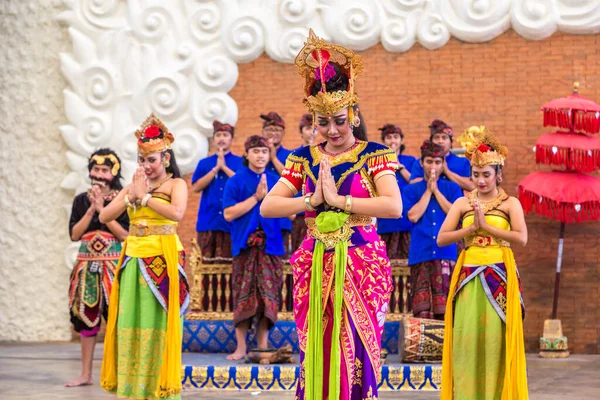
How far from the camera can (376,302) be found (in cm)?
495

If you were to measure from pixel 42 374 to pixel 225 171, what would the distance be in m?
2.48

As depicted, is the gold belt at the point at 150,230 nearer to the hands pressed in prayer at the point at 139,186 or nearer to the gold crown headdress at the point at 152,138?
the hands pressed in prayer at the point at 139,186

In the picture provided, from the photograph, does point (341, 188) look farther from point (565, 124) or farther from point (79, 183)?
point (79, 183)

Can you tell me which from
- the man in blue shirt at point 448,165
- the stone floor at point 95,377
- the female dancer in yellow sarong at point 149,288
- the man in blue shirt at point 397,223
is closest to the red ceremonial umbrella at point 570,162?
the man in blue shirt at point 448,165

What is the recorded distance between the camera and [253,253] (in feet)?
29.0

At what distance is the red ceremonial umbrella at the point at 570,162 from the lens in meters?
9.84

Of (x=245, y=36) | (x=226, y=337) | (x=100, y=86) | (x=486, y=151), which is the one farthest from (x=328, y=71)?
(x=100, y=86)

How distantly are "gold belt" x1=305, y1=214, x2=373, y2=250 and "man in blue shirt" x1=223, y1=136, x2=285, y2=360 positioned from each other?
3719 millimetres

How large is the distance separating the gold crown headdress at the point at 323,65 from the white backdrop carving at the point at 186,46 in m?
5.95

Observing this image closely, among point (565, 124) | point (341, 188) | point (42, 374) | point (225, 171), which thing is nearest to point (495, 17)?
point (565, 124)

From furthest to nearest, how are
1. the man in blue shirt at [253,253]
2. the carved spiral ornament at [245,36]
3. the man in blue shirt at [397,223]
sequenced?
the carved spiral ornament at [245,36], the man in blue shirt at [397,223], the man in blue shirt at [253,253]

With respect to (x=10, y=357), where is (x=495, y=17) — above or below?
above

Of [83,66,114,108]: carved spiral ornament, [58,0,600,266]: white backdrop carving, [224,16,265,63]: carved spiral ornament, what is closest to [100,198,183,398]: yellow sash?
[58,0,600,266]: white backdrop carving

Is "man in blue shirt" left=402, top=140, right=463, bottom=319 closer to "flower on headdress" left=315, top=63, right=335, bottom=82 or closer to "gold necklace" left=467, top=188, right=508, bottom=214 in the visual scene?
"gold necklace" left=467, top=188, right=508, bottom=214
